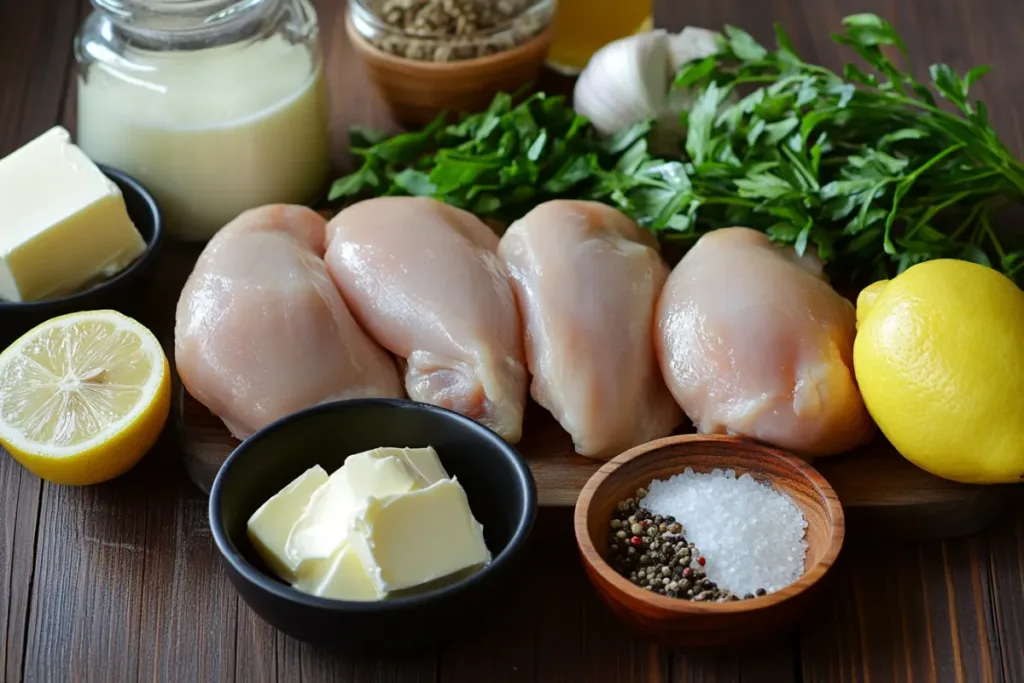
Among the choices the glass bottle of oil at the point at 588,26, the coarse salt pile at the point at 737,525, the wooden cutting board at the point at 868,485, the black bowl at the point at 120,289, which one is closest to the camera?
the coarse salt pile at the point at 737,525

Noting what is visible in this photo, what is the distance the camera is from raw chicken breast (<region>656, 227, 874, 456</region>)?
1383 mm

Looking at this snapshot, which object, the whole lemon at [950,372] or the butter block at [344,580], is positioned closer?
the butter block at [344,580]

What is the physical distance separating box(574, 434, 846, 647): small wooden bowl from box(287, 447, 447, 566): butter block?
203mm

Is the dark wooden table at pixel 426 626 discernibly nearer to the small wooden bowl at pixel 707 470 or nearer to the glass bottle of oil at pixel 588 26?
the small wooden bowl at pixel 707 470

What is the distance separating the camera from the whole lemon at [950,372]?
128 cm

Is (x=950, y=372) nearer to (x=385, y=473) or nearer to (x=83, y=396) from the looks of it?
(x=385, y=473)

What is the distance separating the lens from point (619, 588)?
121 cm

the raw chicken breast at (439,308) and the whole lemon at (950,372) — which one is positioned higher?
the whole lemon at (950,372)

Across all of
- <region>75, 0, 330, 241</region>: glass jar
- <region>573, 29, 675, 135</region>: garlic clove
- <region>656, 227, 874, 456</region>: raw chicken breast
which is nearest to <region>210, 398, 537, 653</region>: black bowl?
<region>656, 227, 874, 456</region>: raw chicken breast

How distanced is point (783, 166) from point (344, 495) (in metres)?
A: 0.79

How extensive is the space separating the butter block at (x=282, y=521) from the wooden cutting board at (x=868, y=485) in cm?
22

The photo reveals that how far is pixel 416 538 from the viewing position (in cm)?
119

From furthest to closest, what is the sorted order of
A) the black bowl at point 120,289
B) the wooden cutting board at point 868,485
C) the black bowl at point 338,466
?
the black bowl at point 120,289 < the wooden cutting board at point 868,485 < the black bowl at point 338,466

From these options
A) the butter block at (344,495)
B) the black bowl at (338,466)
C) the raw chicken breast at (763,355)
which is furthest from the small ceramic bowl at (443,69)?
the butter block at (344,495)
